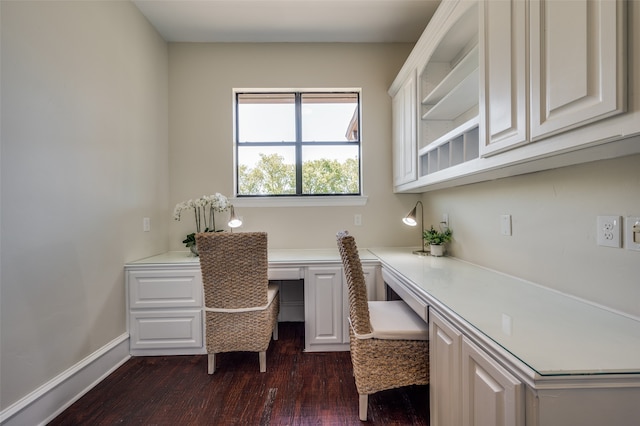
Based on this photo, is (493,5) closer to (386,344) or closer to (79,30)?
(386,344)

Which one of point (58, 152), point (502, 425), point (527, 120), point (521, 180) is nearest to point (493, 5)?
point (527, 120)

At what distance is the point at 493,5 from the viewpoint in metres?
1.12

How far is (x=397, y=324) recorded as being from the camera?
1427mm

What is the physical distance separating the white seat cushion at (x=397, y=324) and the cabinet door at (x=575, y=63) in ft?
3.31

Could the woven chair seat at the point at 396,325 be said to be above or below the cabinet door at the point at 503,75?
below

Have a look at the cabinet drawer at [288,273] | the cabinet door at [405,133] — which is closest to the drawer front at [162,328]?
the cabinet drawer at [288,273]

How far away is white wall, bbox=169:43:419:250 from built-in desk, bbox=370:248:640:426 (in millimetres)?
1395

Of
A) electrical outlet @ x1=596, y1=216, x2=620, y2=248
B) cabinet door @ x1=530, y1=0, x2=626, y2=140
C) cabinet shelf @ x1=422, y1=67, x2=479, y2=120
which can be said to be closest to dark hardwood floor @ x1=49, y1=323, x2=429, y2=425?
electrical outlet @ x1=596, y1=216, x2=620, y2=248

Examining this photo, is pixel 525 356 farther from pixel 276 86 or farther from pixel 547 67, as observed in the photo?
pixel 276 86

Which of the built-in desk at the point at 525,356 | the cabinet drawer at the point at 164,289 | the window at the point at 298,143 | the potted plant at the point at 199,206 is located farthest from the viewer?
the window at the point at 298,143

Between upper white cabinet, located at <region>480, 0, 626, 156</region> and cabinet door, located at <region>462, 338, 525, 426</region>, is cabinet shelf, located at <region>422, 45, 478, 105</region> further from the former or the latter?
cabinet door, located at <region>462, 338, 525, 426</region>

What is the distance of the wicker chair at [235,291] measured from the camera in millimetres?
1756

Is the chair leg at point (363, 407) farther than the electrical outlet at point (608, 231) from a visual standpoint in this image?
Yes

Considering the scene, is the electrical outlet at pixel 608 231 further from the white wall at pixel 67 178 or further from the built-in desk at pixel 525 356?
the white wall at pixel 67 178
